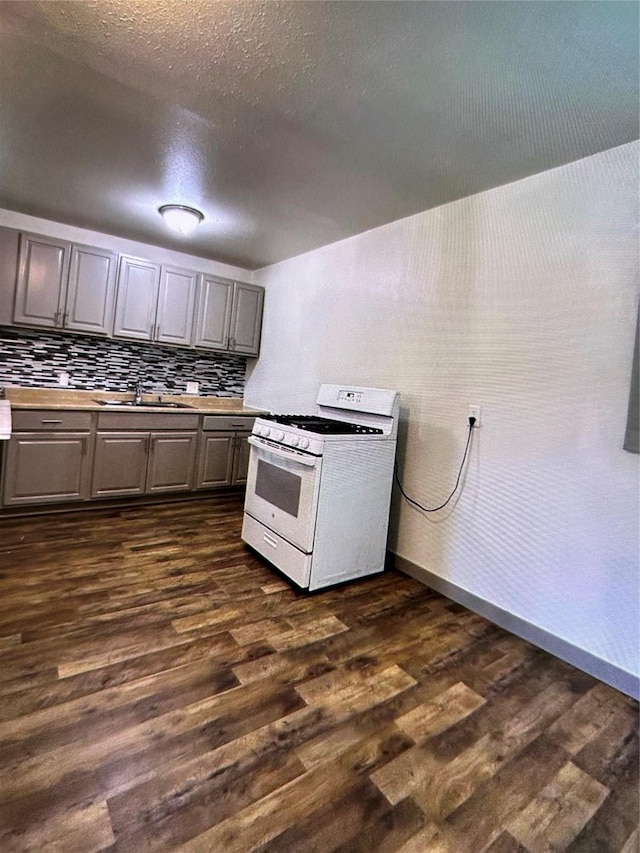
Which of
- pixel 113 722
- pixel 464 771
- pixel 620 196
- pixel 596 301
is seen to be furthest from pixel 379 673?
pixel 620 196

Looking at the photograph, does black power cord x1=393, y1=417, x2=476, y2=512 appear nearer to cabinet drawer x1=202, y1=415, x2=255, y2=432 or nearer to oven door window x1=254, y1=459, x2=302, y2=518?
oven door window x1=254, y1=459, x2=302, y2=518

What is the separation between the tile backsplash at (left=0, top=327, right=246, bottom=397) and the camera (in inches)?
140

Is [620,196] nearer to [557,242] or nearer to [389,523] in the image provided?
[557,242]

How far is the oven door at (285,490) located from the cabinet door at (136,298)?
5.67 ft

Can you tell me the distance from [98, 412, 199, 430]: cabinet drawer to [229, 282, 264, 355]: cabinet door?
0.95 m

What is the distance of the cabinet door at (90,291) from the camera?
3479 mm

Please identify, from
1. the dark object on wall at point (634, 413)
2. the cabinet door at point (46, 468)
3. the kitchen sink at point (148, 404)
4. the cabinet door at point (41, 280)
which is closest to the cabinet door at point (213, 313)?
the kitchen sink at point (148, 404)

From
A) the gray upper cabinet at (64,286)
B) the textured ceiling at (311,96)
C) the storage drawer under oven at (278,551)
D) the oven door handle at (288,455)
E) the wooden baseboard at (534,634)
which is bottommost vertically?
the wooden baseboard at (534,634)

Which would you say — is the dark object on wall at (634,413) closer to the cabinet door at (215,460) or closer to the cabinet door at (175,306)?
the cabinet door at (215,460)

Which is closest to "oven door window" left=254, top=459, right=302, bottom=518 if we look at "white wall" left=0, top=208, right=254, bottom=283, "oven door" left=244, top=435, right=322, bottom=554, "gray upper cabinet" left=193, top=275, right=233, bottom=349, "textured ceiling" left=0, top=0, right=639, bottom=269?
"oven door" left=244, top=435, right=322, bottom=554

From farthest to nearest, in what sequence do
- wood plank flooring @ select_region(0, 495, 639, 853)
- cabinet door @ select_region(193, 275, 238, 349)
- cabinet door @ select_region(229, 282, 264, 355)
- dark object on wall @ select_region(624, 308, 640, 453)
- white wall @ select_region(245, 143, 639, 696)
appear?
cabinet door @ select_region(229, 282, 264, 355)
cabinet door @ select_region(193, 275, 238, 349)
white wall @ select_region(245, 143, 639, 696)
dark object on wall @ select_region(624, 308, 640, 453)
wood plank flooring @ select_region(0, 495, 639, 853)

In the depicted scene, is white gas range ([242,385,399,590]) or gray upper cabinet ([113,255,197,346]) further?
gray upper cabinet ([113,255,197,346])

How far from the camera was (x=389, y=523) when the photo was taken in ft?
9.75

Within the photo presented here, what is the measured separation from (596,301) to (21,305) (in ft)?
12.4
